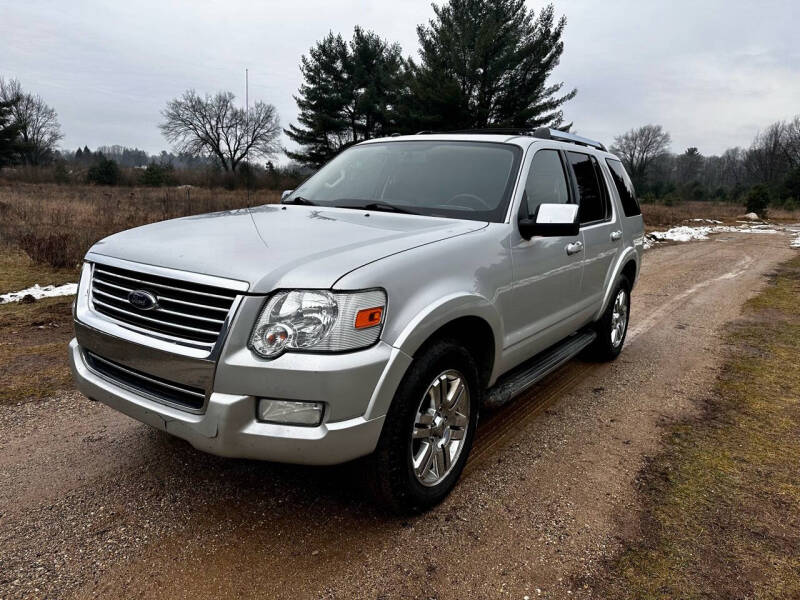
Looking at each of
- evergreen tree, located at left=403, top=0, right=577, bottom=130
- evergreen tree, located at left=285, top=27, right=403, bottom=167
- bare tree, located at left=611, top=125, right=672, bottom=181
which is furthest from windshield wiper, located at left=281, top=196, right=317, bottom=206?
bare tree, located at left=611, top=125, right=672, bottom=181

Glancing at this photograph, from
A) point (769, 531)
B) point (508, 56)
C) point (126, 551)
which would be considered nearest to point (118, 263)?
point (126, 551)

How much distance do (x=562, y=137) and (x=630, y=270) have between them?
1.75 metres

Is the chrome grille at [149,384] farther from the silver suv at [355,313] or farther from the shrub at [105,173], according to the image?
Result: the shrub at [105,173]

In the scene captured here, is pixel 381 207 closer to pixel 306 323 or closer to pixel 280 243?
pixel 280 243

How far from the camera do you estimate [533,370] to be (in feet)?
12.0

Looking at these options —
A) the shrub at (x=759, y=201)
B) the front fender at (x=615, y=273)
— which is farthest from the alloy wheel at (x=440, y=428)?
the shrub at (x=759, y=201)

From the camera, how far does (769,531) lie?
271cm

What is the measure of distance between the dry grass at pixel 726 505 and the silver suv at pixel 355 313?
0.94 metres

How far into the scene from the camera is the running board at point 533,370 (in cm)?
324

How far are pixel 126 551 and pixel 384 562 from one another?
1.14 m

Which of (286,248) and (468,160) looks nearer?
(286,248)

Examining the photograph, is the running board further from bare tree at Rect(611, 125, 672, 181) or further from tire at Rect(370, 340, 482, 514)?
bare tree at Rect(611, 125, 672, 181)

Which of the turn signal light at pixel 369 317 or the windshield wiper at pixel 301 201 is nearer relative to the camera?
the turn signal light at pixel 369 317

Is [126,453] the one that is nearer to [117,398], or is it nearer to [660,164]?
[117,398]
